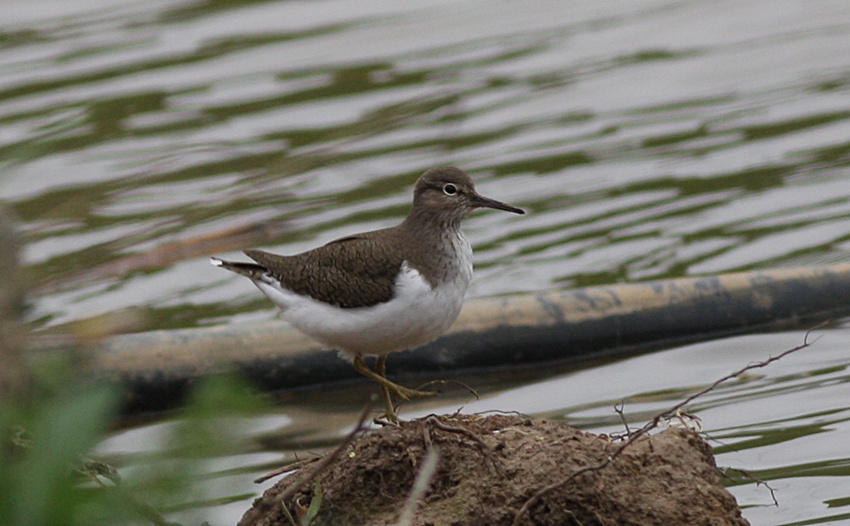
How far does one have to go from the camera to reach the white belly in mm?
5750

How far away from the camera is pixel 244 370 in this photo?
7094 mm

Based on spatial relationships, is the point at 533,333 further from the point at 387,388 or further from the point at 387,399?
the point at 387,399

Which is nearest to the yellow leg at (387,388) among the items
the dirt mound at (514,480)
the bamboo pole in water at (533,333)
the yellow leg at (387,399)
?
the yellow leg at (387,399)

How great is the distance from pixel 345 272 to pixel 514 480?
2149 mm

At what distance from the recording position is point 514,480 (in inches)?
164

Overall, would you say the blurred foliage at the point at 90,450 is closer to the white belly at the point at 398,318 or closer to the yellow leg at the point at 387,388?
the yellow leg at the point at 387,388

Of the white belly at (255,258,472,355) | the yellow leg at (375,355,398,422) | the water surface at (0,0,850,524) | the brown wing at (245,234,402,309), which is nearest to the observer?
the yellow leg at (375,355,398,422)

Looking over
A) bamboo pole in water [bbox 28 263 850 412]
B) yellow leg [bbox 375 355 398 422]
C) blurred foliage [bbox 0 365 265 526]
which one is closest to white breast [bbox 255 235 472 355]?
yellow leg [bbox 375 355 398 422]

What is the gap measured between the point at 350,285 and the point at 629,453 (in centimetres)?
200

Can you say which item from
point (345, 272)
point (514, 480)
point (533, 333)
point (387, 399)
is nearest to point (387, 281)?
point (345, 272)

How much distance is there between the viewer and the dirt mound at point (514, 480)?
411cm

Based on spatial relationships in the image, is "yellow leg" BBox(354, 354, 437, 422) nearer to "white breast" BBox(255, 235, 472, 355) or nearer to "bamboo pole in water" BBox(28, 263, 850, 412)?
"white breast" BBox(255, 235, 472, 355)

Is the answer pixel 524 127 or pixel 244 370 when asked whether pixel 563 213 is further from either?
pixel 244 370

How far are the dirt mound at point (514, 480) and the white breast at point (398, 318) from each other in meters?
1.24
